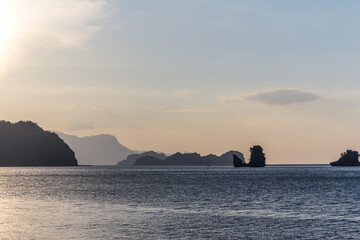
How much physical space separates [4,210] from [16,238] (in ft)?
105

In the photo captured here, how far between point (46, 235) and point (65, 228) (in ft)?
16.2

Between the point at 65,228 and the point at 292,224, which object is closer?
the point at 65,228

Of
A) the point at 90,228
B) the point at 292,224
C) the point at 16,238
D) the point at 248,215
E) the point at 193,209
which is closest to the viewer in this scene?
the point at 16,238

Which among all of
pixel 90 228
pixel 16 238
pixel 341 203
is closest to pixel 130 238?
pixel 90 228

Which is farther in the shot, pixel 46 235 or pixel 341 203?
pixel 341 203

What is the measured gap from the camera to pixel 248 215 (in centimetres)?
7162

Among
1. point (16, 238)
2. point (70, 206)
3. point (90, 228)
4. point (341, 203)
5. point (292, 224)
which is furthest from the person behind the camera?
point (341, 203)

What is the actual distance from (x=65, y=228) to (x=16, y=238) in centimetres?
746

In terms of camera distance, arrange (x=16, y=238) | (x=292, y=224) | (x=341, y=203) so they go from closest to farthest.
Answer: (x=16, y=238) → (x=292, y=224) → (x=341, y=203)

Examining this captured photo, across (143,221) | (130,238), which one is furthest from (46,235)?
(143,221)

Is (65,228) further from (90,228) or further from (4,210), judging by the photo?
(4,210)

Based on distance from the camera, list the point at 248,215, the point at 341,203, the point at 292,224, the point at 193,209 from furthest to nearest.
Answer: the point at 341,203
the point at 193,209
the point at 248,215
the point at 292,224

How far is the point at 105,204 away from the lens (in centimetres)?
9044

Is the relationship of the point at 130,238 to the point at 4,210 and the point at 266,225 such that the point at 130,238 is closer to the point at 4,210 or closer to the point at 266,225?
the point at 266,225
